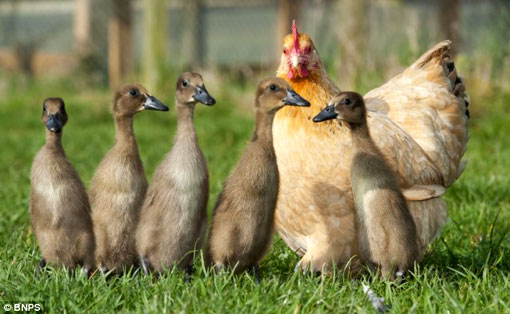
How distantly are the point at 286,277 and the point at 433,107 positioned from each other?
1823 mm

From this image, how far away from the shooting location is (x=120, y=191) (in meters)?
3.80

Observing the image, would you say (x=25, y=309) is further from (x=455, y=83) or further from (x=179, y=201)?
(x=455, y=83)

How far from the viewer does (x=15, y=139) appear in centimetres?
917

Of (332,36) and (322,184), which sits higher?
(332,36)

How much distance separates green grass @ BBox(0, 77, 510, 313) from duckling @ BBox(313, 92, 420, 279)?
134mm

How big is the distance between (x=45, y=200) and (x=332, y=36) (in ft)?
23.6

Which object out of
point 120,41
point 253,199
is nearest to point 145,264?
point 253,199

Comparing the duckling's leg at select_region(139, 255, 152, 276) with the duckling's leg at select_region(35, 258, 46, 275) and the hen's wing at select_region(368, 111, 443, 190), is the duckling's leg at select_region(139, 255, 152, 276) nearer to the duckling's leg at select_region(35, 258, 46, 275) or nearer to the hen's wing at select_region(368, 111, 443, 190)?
the duckling's leg at select_region(35, 258, 46, 275)

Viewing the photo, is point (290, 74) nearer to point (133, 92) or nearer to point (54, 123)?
point (133, 92)

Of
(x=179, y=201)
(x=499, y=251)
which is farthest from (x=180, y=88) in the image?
(x=499, y=251)

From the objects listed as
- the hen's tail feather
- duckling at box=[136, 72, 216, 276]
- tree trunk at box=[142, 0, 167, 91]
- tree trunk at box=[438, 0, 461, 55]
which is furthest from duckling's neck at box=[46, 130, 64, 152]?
tree trunk at box=[438, 0, 461, 55]

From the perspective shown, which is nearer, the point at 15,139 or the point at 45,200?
the point at 45,200

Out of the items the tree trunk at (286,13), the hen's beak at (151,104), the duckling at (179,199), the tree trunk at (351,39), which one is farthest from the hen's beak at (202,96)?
the tree trunk at (286,13)

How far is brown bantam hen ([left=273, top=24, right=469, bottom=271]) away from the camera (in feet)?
13.3
